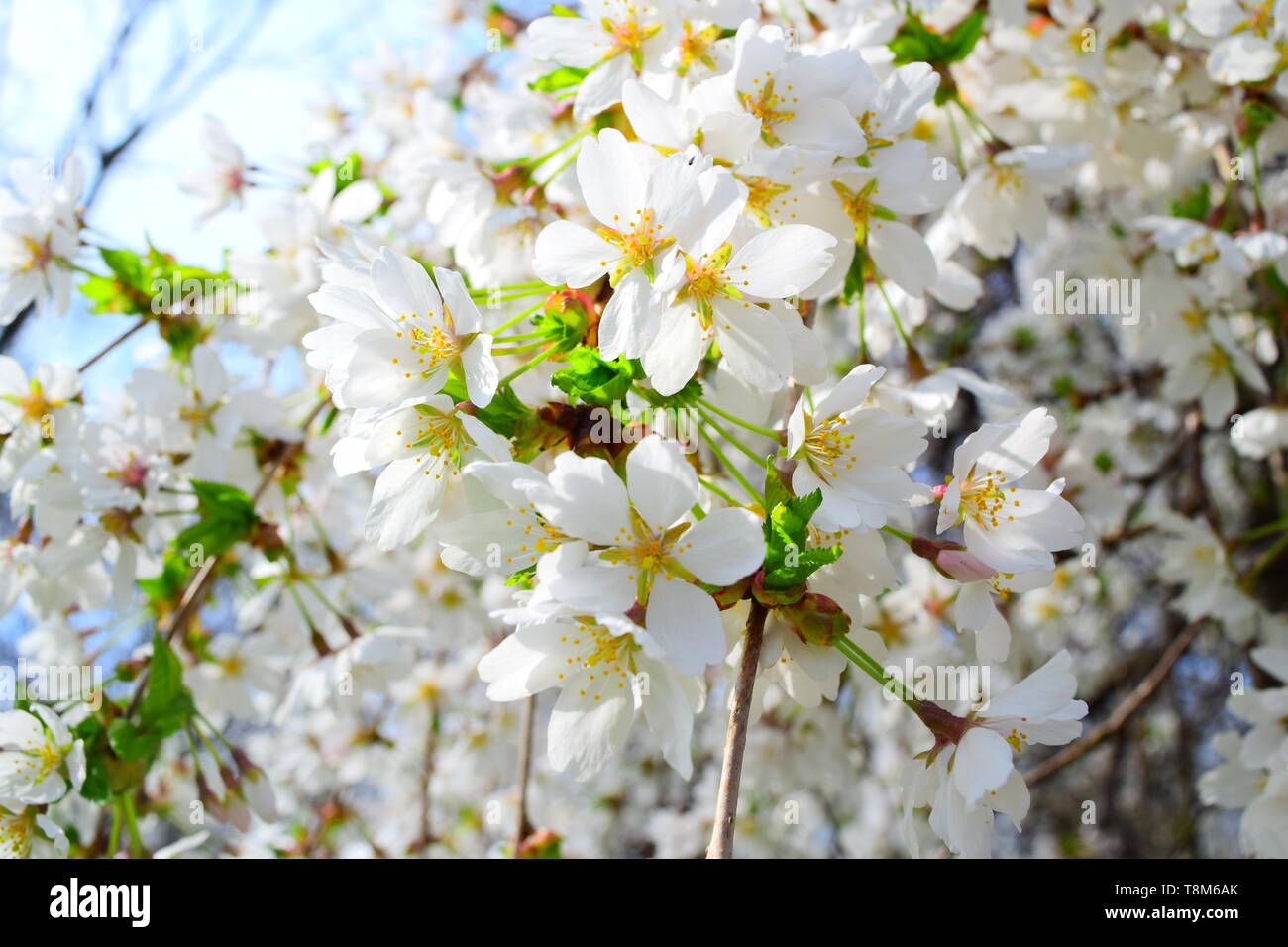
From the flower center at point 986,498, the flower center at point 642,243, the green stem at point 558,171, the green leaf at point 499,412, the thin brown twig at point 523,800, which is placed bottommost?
the thin brown twig at point 523,800

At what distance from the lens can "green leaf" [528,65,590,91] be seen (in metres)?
1.59

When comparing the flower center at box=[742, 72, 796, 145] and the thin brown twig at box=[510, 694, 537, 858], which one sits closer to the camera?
the flower center at box=[742, 72, 796, 145]

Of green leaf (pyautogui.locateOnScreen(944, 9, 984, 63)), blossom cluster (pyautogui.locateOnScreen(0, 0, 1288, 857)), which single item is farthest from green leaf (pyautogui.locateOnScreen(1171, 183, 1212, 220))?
green leaf (pyautogui.locateOnScreen(944, 9, 984, 63))

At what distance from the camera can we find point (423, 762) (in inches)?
137

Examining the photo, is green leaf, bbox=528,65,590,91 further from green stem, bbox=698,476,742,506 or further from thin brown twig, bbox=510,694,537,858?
thin brown twig, bbox=510,694,537,858

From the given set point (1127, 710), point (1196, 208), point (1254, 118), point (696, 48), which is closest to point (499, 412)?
point (696, 48)

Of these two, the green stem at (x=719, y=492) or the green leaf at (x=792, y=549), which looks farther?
the green stem at (x=719, y=492)

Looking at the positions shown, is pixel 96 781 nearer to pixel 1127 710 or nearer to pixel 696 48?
pixel 696 48

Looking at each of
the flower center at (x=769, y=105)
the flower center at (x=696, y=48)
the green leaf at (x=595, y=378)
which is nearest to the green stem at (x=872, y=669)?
the green leaf at (x=595, y=378)

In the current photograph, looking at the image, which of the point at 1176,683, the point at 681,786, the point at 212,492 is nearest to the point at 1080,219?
the point at 1176,683

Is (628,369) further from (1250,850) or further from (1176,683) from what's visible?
(1176,683)

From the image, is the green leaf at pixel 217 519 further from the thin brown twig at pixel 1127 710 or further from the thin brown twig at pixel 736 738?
the thin brown twig at pixel 1127 710

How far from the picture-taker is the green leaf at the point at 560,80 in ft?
5.22

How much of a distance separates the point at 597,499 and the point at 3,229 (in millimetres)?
1418
